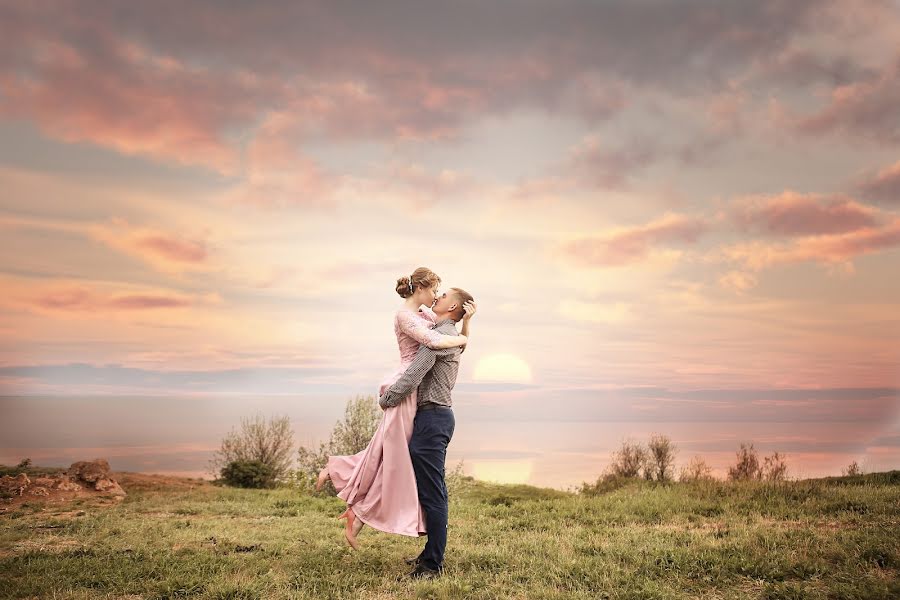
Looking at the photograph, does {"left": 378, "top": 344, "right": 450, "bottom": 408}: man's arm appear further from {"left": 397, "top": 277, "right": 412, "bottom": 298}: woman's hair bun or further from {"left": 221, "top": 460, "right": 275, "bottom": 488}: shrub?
{"left": 221, "top": 460, "right": 275, "bottom": 488}: shrub

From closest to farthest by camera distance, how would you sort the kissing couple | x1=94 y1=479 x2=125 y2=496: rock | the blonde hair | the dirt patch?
the kissing couple → the blonde hair → the dirt patch → x1=94 y1=479 x2=125 y2=496: rock

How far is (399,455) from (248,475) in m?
14.1

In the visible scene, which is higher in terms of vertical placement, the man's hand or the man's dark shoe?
the man's hand

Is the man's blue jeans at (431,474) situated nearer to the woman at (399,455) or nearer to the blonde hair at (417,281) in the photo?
the woman at (399,455)

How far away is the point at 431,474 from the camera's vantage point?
264 inches

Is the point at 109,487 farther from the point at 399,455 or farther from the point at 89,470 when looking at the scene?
the point at 399,455

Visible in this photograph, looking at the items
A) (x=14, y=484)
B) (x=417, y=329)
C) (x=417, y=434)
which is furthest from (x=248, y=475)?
(x=417, y=329)

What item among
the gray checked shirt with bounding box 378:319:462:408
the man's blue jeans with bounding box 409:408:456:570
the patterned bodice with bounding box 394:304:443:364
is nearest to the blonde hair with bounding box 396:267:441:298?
the patterned bodice with bounding box 394:304:443:364

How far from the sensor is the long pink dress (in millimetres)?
6648

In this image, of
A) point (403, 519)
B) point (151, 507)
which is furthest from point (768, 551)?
point (151, 507)

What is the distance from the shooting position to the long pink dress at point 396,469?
6.65 metres

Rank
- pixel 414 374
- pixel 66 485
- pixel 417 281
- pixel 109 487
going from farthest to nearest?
pixel 109 487, pixel 66 485, pixel 417 281, pixel 414 374

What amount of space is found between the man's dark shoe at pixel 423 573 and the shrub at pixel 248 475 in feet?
45.1

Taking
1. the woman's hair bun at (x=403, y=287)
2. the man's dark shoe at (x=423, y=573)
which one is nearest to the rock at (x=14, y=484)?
the man's dark shoe at (x=423, y=573)
